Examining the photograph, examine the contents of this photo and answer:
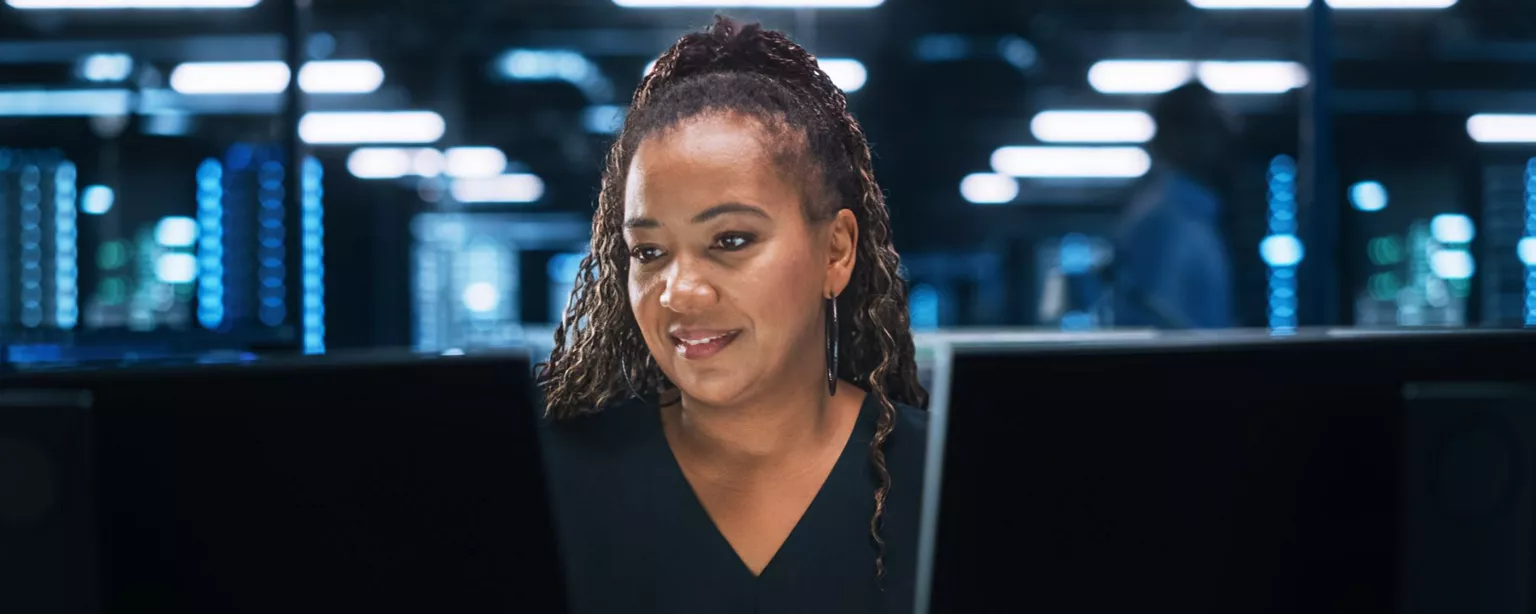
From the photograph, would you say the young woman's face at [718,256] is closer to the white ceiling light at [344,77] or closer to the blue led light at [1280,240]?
the blue led light at [1280,240]

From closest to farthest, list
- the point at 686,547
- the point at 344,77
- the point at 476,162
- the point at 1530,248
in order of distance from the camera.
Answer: the point at 686,547, the point at 1530,248, the point at 344,77, the point at 476,162

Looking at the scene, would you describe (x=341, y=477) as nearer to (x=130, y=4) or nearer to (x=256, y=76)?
(x=130, y=4)

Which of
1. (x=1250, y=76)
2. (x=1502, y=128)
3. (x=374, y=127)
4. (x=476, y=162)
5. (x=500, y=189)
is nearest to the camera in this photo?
(x=1250, y=76)

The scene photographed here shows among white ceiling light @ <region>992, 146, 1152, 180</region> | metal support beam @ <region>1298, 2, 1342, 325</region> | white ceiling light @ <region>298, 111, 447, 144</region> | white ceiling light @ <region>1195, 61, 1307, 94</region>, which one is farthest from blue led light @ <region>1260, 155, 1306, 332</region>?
white ceiling light @ <region>298, 111, 447, 144</region>

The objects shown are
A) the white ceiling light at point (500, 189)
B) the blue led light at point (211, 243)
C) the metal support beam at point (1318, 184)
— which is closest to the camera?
the metal support beam at point (1318, 184)

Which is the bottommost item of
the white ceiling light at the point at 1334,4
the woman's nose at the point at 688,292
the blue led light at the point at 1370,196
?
the woman's nose at the point at 688,292

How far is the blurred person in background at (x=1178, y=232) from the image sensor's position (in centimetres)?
255

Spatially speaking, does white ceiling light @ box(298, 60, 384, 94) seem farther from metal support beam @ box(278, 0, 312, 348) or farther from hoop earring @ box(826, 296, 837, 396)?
hoop earring @ box(826, 296, 837, 396)

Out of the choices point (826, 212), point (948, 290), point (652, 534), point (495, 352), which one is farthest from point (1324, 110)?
point (948, 290)

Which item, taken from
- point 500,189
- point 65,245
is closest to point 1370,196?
point 65,245

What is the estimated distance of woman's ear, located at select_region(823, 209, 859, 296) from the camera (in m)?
0.90

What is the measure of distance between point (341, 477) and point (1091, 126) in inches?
441

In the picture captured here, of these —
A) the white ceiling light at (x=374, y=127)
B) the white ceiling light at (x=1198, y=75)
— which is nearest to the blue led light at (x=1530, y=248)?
the white ceiling light at (x=1198, y=75)

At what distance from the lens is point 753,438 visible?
2.85 feet
